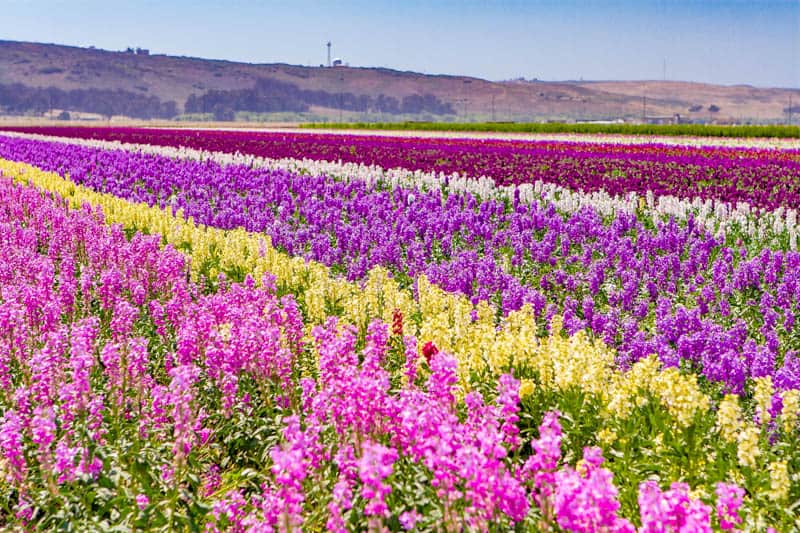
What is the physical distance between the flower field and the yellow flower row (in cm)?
3

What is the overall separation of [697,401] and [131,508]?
3.86m

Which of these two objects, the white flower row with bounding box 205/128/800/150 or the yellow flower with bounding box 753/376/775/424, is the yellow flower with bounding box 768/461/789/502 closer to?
the yellow flower with bounding box 753/376/775/424

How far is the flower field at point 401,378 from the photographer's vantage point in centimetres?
398

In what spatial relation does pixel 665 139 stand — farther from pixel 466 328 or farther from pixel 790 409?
pixel 790 409

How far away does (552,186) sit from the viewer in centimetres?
2044

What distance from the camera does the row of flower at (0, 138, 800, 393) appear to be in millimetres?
7781

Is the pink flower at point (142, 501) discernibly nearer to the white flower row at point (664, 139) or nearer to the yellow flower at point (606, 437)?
the yellow flower at point (606, 437)

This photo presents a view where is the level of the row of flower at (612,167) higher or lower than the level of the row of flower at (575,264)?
higher

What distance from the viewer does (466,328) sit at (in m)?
7.07

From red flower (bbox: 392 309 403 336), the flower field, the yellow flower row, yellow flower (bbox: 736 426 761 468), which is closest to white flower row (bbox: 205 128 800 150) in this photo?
the flower field

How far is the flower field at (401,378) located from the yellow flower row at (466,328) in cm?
3

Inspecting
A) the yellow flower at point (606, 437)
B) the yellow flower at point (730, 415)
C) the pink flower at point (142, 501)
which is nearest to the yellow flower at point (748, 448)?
the yellow flower at point (730, 415)

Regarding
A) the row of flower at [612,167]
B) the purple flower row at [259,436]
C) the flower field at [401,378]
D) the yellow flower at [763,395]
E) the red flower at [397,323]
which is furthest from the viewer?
the row of flower at [612,167]

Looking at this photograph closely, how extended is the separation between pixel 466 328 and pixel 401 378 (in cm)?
77
